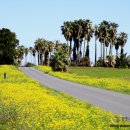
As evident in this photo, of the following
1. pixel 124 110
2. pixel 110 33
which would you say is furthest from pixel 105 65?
pixel 124 110

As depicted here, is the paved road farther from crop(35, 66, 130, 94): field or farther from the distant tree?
the distant tree

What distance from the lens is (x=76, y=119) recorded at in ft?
56.1

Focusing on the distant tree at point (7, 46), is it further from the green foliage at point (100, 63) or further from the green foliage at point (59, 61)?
the green foliage at point (59, 61)

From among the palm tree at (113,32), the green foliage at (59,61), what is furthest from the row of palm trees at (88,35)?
the green foliage at (59,61)

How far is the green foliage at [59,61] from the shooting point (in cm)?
10594

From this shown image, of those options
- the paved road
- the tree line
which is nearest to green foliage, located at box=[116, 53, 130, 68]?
the tree line

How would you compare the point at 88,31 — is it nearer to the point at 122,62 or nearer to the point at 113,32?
the point at 113,32

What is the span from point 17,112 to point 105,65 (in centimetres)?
12860

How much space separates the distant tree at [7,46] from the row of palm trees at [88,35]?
16.7 metres

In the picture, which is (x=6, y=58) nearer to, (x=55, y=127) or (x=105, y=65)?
(x=105, y=65)

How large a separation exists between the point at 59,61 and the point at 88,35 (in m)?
52.2

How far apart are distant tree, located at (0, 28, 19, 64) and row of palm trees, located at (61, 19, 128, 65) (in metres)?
16.7

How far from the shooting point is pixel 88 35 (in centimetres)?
15662

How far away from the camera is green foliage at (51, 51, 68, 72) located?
348ft
